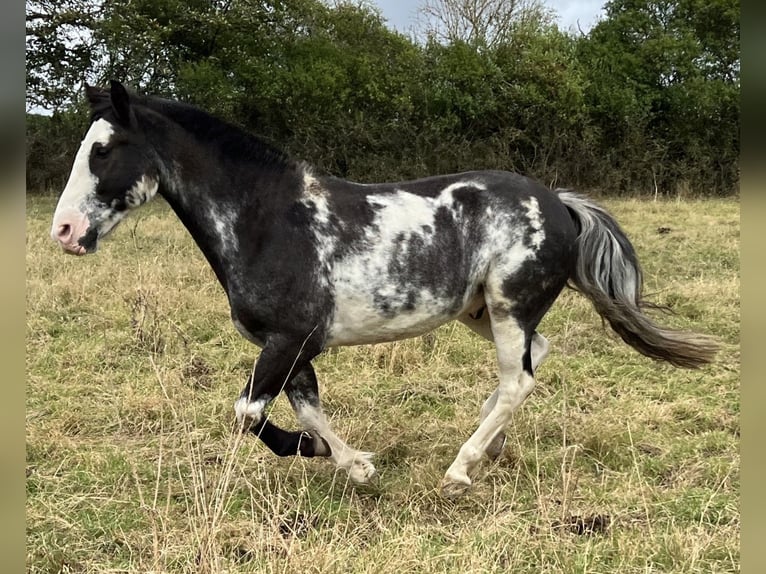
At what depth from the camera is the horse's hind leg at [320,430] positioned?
11.1ft

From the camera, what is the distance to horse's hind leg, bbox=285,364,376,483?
3.37m

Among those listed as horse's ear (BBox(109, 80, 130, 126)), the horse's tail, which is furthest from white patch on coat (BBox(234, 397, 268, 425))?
the horse's tail

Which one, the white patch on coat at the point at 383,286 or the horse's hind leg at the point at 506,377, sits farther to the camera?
the horse's hind leg at the point at 506,377

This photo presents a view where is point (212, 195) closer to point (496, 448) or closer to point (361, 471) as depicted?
point (361, 471)

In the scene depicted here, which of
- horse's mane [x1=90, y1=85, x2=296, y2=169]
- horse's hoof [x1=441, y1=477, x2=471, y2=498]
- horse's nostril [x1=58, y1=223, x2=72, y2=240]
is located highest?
horse's mane [x1=90, y1=85, x2=296, y2=169]

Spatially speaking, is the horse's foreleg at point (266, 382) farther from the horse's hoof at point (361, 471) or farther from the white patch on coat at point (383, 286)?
the horse's hoof at point (361, 471)

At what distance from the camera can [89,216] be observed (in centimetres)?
303

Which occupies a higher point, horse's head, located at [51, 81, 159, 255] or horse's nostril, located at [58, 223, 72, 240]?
horse's head, located at [51, 81, 159, 255]

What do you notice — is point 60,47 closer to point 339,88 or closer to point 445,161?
point 339,88

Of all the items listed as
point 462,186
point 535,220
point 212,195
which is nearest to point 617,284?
point 535,220

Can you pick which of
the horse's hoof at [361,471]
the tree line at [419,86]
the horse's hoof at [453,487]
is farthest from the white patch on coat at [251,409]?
the tree line at [419,86]

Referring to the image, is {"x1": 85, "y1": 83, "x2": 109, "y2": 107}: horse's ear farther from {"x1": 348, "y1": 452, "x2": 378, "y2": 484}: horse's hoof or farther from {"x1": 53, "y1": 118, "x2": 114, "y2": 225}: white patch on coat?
{"x1": 348, "y1": 452, "x2": 378, "y2": 484}: horse's hoof

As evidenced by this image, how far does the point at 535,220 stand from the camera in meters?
3.51

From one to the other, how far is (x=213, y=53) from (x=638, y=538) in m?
17.7
